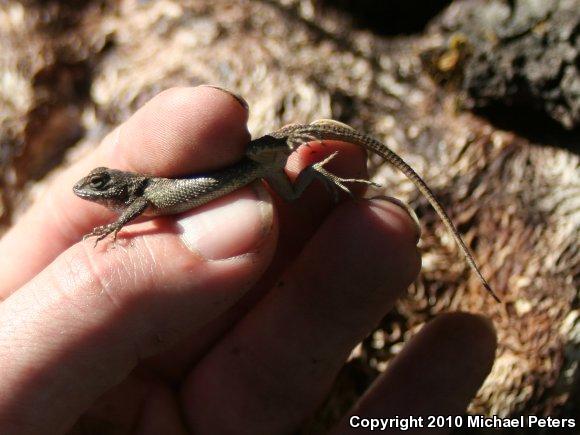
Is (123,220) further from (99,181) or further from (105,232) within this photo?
(99,181)

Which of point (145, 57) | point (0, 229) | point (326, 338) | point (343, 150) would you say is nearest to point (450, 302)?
point (326, 338)

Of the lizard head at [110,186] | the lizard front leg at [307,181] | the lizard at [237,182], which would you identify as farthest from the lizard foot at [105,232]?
the lizard front leg at [307,181]

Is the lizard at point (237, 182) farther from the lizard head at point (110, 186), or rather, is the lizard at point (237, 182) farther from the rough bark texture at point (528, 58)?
the rough bark texture at point (528, 58)

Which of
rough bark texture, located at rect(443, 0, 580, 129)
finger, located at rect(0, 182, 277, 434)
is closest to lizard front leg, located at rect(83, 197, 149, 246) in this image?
finger, located at rect(0, 182, 277, 434)

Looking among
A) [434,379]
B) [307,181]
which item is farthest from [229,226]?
[434,379]

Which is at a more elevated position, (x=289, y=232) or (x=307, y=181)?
(x=307, y=181)

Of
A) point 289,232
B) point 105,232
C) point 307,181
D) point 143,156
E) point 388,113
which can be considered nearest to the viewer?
point 105,232

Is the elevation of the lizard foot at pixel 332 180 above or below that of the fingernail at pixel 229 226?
below
